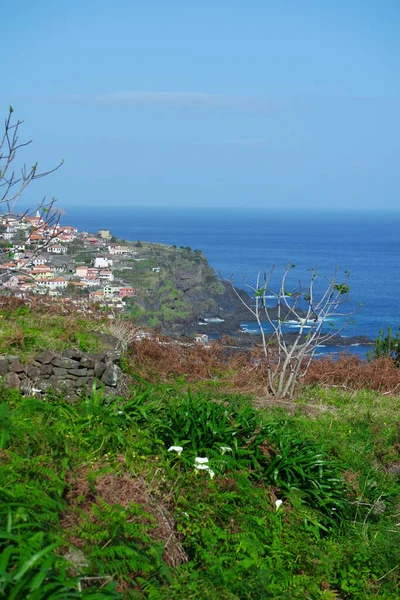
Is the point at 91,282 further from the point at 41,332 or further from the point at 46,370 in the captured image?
the point at 46,370

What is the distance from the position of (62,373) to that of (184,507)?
3290mm

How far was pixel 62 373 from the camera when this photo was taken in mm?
8047

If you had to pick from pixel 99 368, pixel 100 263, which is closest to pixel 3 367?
pixel 99 368

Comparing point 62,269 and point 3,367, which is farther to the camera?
point 62,269

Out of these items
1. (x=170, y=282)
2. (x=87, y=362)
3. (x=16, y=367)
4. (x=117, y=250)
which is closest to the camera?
(x=16, y=367)

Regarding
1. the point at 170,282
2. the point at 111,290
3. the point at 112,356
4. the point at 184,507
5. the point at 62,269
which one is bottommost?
the point at 170,282

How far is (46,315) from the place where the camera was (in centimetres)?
973

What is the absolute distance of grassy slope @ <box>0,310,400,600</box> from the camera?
383cm

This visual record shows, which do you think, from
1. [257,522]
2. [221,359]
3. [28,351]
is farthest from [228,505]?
[221,359]

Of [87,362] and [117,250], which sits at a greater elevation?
[117,250]

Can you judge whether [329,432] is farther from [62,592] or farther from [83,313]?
[62,592]

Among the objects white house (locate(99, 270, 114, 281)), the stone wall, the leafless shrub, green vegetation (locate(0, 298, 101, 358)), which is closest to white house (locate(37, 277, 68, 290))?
white house (locate(99, 270, 114, 281))

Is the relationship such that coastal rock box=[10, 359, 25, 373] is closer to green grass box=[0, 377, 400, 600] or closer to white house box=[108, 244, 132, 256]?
green grass box=[0, 377, 400, 600]

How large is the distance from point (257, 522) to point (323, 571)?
0.62m
